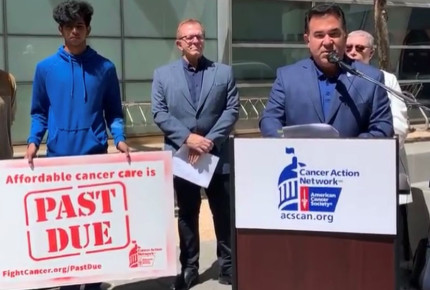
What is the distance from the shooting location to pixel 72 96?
417 centimetres

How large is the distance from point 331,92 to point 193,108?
4.78ft

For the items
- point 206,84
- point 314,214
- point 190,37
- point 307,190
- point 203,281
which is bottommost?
point 203,281

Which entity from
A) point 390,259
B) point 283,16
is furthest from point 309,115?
point 283,16

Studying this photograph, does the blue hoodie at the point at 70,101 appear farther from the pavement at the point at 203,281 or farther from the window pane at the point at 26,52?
the window pane at the point at 26,52

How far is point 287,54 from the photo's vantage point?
12.9m

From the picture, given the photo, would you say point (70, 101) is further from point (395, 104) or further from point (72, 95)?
point (395, 104)

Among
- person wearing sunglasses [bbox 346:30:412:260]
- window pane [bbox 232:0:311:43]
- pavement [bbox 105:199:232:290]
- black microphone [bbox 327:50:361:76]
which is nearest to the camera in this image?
black microphone [bbox 327:50:361:76]

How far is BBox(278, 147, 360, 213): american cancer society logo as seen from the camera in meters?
3.04

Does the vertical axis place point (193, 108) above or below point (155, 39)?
below

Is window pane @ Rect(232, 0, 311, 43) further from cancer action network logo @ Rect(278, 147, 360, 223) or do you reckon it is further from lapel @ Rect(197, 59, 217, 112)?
cancer action network logo @ Rect(278, 147, 360, 223)

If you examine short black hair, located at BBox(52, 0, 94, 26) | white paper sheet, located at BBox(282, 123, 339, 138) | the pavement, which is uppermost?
short black hair, located at BBox(52, 0, 94, 26)

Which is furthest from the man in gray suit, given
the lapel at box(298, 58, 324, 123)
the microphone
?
the microphone

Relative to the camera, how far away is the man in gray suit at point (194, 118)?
458 cm

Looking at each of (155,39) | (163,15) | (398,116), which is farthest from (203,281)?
(163,15)
